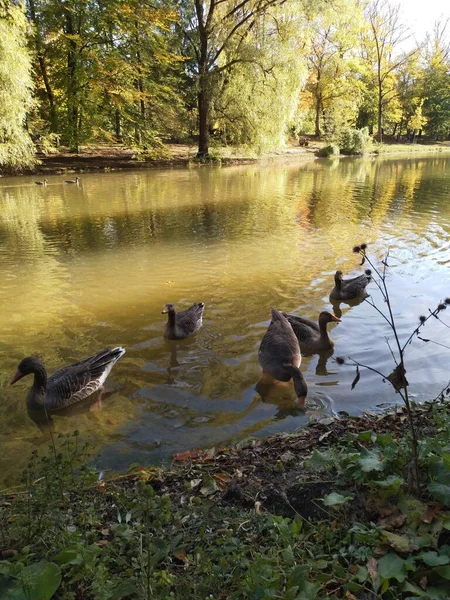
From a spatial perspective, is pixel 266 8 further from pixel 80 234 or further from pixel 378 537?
pixel 378 537

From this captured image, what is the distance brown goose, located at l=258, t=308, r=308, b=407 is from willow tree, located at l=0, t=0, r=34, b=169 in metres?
22.7

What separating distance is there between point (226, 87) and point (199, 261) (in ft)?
89.9

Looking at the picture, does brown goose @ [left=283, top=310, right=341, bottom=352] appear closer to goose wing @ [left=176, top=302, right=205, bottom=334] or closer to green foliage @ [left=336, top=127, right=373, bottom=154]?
goose wing @ [left=176, top=302, right=205, bottom=334]

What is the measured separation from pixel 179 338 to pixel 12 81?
72.0 ft

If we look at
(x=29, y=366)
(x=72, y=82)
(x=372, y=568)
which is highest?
(x=72, y=82)

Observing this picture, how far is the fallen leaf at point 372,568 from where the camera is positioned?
89.4 inches

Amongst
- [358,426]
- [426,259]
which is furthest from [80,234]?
[358,426]

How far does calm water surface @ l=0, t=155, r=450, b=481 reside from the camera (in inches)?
213

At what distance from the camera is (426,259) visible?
37.2ft

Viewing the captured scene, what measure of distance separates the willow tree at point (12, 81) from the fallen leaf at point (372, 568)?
2649 cm

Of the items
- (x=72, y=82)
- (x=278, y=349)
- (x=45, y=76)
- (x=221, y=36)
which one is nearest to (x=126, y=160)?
(x=72, y=82)

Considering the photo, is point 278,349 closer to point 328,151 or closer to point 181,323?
point 181,323

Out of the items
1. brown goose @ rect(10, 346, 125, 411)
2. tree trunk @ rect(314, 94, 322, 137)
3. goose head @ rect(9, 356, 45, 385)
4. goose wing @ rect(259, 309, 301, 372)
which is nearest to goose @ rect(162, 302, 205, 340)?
goose wing @ rect(259, 309, 301, 372)

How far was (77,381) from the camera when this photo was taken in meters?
5.68
